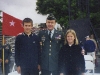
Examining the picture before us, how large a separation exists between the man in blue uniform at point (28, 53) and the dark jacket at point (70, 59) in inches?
16.7

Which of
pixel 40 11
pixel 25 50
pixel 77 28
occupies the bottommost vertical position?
pixel 25 50

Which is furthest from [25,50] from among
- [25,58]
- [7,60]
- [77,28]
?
[77,28]

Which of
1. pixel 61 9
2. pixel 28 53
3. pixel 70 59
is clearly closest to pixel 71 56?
pixel 70 59

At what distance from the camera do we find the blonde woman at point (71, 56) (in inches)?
205

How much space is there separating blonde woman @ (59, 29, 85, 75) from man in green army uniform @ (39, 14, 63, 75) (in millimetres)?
150

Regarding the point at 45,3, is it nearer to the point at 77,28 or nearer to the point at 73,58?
the point at 77,28

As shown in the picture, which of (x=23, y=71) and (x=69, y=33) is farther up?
(x=69, y=33)

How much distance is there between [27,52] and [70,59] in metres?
0.74

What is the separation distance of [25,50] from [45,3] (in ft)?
97.2

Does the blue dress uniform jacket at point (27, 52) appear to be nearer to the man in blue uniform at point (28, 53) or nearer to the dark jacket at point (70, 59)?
the man in blue uniform at point (28, 53)

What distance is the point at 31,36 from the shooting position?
17.1 feet

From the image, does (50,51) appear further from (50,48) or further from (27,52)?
(27,52)

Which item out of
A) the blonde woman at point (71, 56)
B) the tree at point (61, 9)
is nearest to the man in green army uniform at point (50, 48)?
the blonde woman at point (71, 56)

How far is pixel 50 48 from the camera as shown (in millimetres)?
5309
